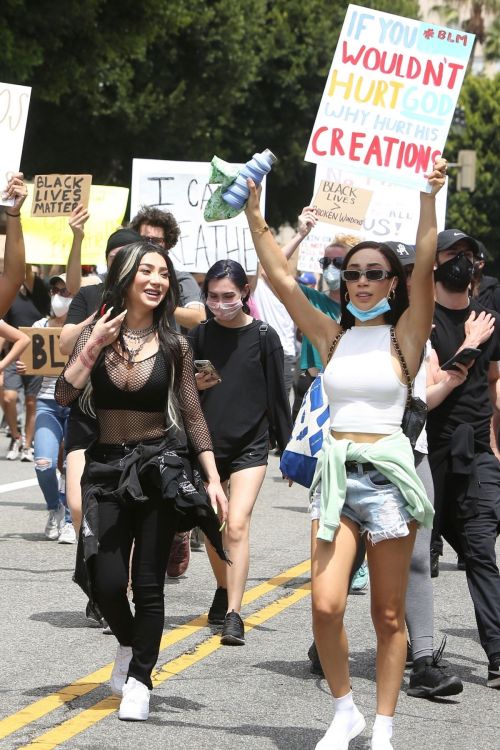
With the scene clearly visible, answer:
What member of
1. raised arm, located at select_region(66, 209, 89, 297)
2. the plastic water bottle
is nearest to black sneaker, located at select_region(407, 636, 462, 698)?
the plastic water bottle

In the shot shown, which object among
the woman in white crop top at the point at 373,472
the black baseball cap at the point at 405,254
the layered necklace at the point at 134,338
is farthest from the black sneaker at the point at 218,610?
the woman in white crop top at the point at 373,472

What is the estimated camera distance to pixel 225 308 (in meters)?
7.25

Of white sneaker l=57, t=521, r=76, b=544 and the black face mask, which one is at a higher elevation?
the black face mask

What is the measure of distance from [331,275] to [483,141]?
2009 inches

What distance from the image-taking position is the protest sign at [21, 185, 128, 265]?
1345 centimetres

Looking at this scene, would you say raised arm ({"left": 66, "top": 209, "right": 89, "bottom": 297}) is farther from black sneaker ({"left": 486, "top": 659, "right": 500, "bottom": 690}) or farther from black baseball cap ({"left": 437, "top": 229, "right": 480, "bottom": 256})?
black sneaker ({"left": 486, "top": 659, "right": 500, "bottom": 690})

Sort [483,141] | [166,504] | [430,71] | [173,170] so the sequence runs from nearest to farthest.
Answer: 1. [166,504]
2. [430,71]
3. [173,170]
4. [483,141]

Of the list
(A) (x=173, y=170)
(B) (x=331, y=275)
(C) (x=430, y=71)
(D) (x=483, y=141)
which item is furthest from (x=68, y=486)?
(D) (x=483, y=141)

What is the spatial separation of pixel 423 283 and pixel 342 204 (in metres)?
5.06

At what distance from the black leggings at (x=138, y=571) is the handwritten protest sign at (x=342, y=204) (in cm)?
462

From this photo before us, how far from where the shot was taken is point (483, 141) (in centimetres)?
5744

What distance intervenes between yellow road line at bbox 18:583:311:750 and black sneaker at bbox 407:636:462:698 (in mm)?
988

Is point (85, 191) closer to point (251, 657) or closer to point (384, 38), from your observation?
point (384, 38)

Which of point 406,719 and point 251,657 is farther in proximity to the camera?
point 251,657
